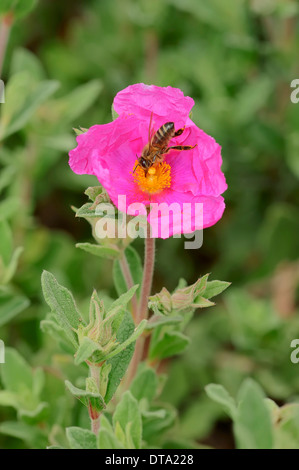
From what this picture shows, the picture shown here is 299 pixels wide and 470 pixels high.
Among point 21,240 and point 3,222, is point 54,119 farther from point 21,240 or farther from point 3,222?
point 3,222

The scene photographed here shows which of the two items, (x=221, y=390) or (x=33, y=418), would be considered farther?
(x=33, y=418)

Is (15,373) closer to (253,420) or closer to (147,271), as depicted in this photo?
(147,271)

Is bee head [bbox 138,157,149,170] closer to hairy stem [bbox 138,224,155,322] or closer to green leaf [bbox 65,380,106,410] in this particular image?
hairy stem [bbox 138,224,155,322]

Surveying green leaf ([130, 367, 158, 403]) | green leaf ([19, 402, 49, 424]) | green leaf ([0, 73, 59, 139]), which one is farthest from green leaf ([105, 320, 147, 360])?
green leaf ([0, 73, 59, 139])

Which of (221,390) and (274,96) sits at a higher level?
(274,96)
